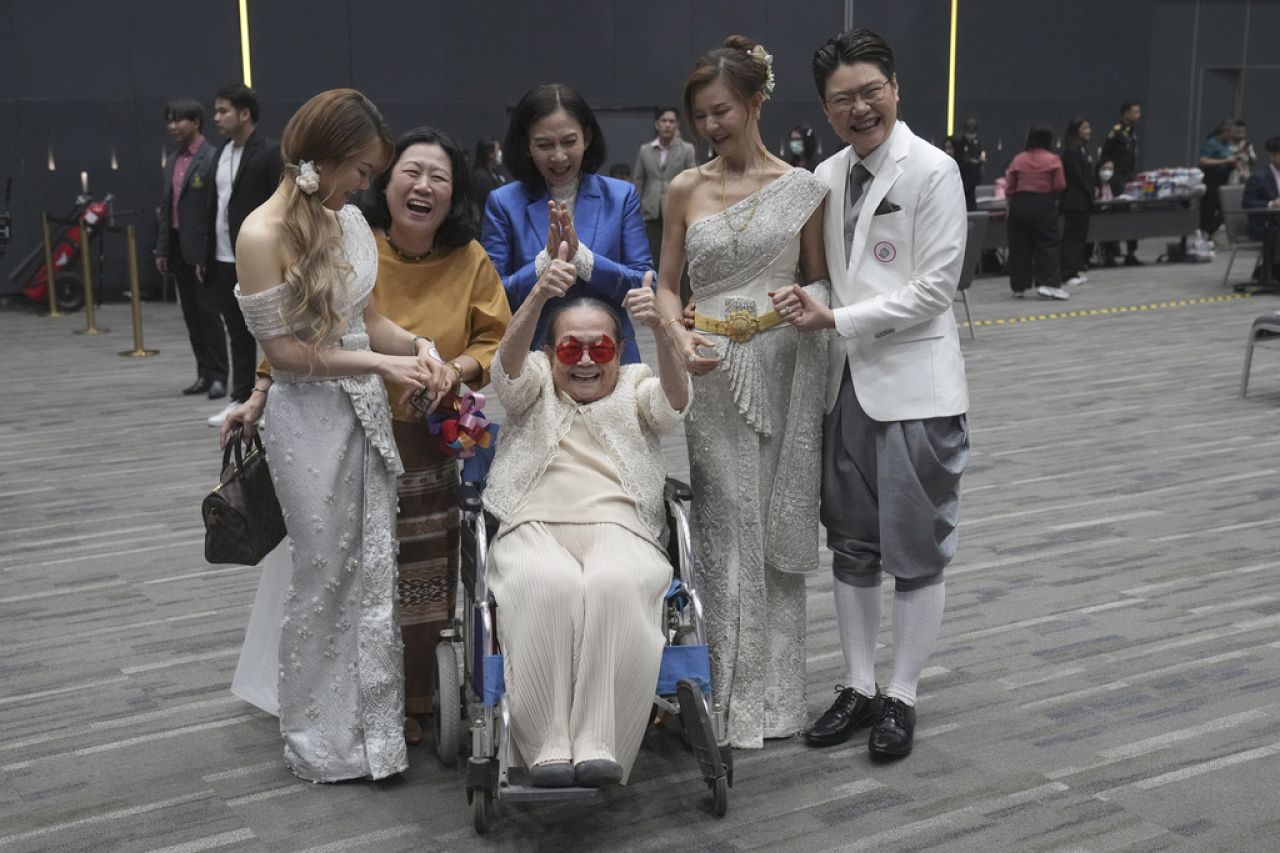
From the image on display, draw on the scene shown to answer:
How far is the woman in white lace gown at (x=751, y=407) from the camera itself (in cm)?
316

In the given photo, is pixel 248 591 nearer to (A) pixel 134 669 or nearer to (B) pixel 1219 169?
(A) pixel 134 669

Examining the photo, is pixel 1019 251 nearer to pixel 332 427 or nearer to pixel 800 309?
pixel 800 309

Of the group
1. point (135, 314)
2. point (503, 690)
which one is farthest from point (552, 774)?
point (135, 314)

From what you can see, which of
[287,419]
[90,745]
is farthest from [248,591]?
[287,419]

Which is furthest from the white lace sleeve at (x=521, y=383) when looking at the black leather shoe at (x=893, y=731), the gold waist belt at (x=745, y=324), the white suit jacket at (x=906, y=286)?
the black leather shoe at (x=893, y=731)

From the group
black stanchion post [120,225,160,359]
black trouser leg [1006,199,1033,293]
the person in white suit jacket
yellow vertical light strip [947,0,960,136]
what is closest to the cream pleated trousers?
the person in white suit jacket

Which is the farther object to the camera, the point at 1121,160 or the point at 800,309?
the point at 1121,160

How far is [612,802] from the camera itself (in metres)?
3.01

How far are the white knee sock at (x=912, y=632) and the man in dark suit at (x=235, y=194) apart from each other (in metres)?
4.34

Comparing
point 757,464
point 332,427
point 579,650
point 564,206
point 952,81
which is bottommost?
point 579,650

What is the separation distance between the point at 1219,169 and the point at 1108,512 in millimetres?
12139

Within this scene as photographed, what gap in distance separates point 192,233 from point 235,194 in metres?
0.49

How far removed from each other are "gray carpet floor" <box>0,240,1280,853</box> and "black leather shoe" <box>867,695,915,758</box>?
0.11ft

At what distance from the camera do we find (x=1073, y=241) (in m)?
12.7
